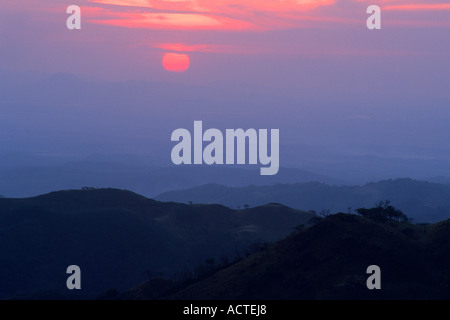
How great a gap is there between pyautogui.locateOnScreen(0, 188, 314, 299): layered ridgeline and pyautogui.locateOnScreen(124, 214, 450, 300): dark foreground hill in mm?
29117

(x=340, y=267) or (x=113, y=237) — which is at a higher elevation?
(x=340, y=267)

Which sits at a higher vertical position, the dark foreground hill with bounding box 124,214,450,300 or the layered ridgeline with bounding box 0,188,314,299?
the dark foreground hill with bounding box 124,214,450,300

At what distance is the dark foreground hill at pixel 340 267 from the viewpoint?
4850 centimetres

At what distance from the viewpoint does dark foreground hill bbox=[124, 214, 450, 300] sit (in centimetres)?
4850

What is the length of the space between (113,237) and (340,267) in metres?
57.3

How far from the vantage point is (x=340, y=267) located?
50.9m

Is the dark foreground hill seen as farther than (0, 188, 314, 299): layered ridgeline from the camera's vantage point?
No

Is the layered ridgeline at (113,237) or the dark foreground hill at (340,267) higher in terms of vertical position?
the dark foreground hill at (340,267)

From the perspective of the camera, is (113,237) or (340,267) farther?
(113,237)

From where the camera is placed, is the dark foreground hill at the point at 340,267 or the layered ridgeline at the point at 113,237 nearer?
the dark foreground hill at the point at 340,267

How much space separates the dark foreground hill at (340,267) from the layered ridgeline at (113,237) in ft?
95.5

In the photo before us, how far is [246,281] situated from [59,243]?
53.4 meters
